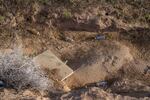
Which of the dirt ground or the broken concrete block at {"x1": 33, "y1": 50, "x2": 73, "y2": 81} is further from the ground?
the dirt ground

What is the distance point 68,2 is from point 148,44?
1311mm

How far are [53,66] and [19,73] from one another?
0.87 meters

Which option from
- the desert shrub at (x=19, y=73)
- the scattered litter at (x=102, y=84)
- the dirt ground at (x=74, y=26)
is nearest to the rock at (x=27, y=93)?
the desert shrub at (x=19, y=73)

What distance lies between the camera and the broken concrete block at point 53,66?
206 inches

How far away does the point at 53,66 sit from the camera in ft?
17.5

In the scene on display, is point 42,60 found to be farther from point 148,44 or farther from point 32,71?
point 148,44

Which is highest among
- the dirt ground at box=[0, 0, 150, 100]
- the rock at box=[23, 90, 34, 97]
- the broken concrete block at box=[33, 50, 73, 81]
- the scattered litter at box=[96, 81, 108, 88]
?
the dirt ground at box=[0, 0, 150, 100]

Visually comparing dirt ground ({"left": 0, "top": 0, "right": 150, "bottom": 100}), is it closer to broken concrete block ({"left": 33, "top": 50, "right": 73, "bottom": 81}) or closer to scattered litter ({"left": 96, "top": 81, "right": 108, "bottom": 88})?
broken concrete block ({"left": 33, "top": 50, "right": 73, "bottom": 81})

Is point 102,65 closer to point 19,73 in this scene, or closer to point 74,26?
point 74,26

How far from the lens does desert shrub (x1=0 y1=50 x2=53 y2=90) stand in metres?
4.52

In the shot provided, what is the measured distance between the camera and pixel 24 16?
19.1 ft

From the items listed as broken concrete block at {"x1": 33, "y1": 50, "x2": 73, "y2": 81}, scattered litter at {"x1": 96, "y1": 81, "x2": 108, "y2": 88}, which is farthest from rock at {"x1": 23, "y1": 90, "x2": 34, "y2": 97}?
scattered litter at {"x1": 96, "y1": 81, "x2": 108, "y2": 88}

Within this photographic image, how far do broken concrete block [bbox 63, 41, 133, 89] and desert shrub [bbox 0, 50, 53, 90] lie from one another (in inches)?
26.8

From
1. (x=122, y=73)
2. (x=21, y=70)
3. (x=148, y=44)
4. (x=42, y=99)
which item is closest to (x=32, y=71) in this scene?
A: (x=21, y=70)
